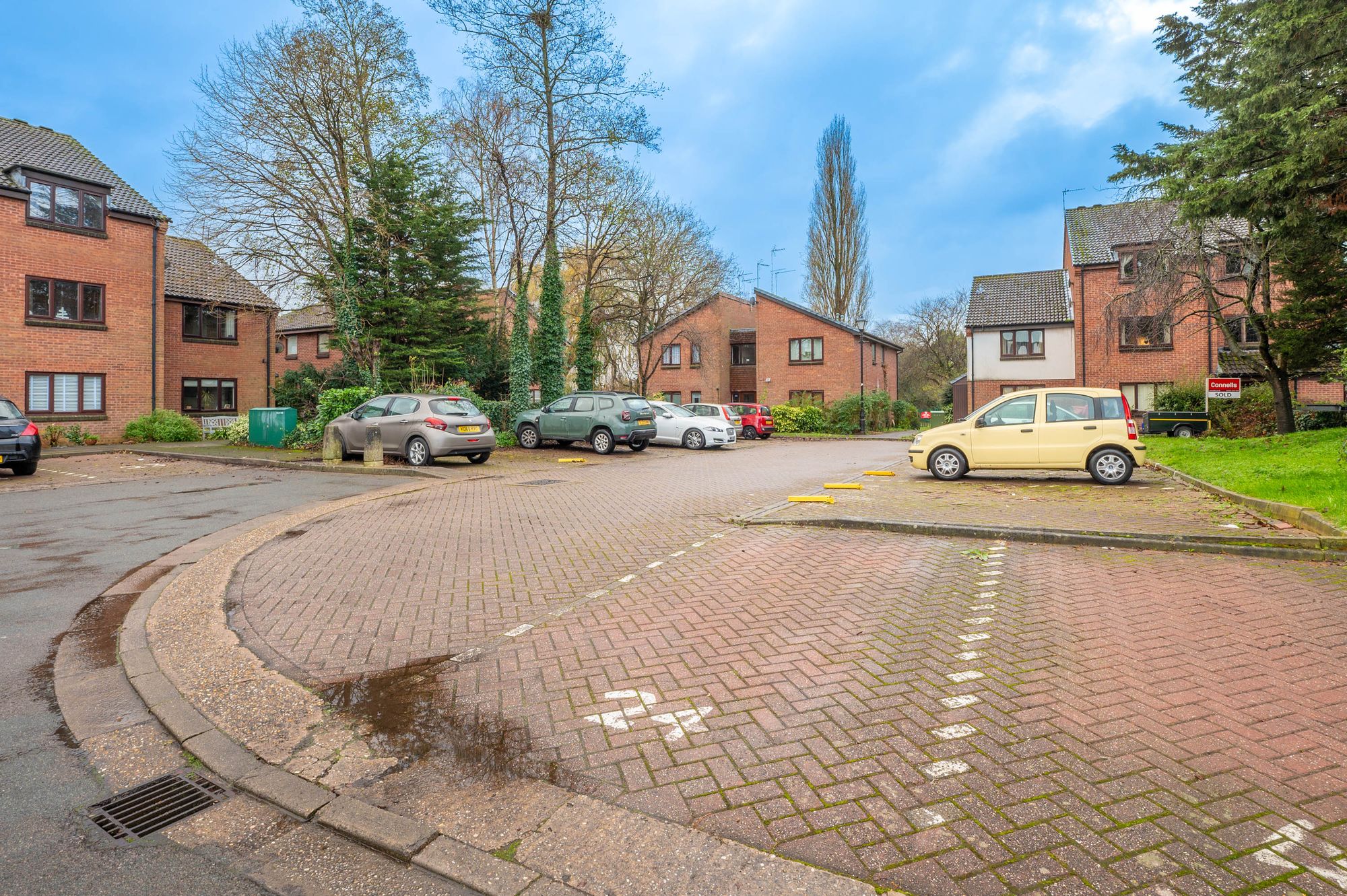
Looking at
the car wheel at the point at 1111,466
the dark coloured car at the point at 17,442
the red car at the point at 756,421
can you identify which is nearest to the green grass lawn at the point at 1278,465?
the car wheel at the point at 1111,466

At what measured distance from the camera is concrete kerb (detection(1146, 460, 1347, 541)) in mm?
7113

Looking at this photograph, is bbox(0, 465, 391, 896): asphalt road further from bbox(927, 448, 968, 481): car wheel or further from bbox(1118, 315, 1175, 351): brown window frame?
bbox(1118, 315, 1175, 351): brown window frame

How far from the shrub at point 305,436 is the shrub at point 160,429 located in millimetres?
7846

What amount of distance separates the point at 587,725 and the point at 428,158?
24.2m

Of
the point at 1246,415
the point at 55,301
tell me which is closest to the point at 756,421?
the point at 1246,415

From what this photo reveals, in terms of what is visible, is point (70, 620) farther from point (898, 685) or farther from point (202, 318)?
point (202, 318)

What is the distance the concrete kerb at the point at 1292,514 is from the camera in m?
7.11

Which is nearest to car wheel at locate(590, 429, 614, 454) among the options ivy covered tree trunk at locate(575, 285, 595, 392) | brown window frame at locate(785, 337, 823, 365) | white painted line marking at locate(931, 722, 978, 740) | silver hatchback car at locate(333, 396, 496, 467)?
silver hatchback car at locate(333, 396, 496, 467)

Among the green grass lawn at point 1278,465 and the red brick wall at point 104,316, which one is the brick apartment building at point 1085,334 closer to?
the green grass lawn at point 1278,465

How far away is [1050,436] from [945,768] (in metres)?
11.4

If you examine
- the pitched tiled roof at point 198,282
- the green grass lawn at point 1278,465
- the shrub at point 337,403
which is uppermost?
the pitched tiled roof at point 198,282

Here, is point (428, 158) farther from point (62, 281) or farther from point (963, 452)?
point (963, 452)

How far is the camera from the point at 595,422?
21.7m

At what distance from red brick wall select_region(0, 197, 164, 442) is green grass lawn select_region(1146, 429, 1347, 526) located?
102ft
